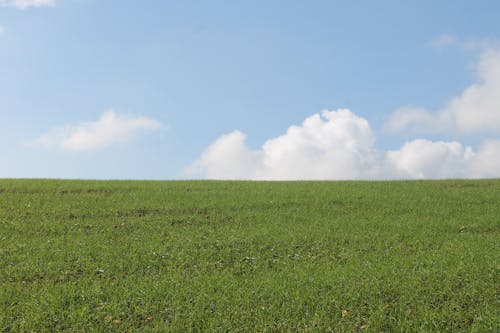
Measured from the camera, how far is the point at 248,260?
14969 mm

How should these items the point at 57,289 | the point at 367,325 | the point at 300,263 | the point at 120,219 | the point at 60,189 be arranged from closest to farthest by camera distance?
the point at 367,325 < the point at 57,289 < the point at 300,263 < the point at 120,219 < the point at 60,189

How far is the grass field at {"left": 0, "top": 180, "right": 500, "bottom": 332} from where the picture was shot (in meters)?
11.2

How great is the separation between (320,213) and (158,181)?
12.0 meters

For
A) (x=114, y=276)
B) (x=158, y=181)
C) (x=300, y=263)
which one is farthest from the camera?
(x=158, y=181)

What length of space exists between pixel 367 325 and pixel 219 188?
16.6 meters

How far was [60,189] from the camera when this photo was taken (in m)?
25.6

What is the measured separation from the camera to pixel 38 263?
14.9 m

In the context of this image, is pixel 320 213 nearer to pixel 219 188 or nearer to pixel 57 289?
pixel 219 188

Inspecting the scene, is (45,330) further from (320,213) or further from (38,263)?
(320,213)

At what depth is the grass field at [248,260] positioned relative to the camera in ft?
36.7

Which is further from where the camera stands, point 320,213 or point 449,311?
point 320,213

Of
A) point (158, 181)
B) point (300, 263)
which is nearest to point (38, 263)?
point (300, 263)

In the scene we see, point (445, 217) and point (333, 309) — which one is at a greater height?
point (445, 217)

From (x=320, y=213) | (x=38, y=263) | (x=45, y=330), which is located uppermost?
(x=320, y=213)
